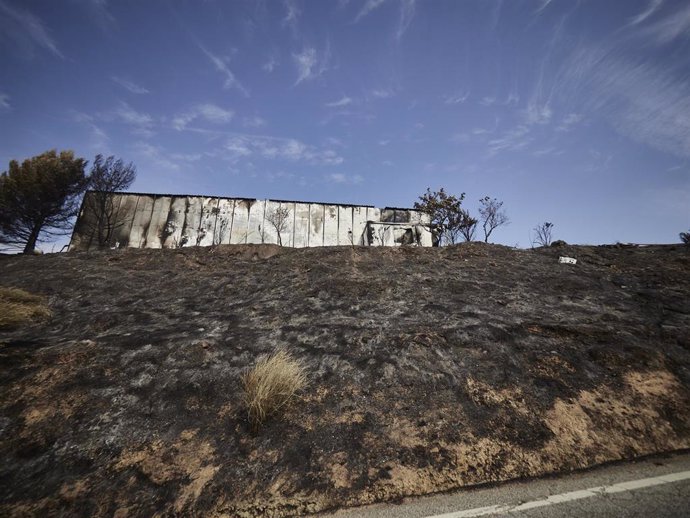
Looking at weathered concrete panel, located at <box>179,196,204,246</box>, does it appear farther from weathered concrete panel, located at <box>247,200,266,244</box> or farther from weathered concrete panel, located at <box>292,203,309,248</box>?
weathered concrete panel, located at <box>292,203,309,248</box>

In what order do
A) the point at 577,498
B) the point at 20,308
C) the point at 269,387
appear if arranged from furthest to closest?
1. the point at 20,308
2. the point at 269,387
3. the point at 577,498

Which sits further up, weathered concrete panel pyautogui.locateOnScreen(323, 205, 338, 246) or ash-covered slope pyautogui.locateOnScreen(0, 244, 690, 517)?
weathered concrete panel pyautogui.locateOnScreen(323, 205, 338, 246)

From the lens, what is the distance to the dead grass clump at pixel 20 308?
6.04 meters

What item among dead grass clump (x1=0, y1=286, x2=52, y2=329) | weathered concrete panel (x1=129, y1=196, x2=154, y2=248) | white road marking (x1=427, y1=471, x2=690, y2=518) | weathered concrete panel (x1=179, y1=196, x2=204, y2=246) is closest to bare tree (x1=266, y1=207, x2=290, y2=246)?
weathered concrete panel (x1=179, y1=196, x2=204, y2=246)

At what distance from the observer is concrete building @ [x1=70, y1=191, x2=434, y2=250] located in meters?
19.6

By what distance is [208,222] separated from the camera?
794 inches

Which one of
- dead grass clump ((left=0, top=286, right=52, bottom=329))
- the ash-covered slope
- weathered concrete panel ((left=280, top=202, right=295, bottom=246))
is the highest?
weathered concrete panel ((left=280, top=202, right=295, bottom=246))

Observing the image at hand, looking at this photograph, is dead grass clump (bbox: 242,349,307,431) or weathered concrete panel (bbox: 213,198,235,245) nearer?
dead grass clump (bbox: 242,349,307,431)

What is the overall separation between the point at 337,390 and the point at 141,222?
20668 mm

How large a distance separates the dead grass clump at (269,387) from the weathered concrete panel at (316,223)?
54.2ft

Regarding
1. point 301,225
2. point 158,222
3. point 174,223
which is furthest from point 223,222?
point 301,225

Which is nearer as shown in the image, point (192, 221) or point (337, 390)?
A: point (337, 390)

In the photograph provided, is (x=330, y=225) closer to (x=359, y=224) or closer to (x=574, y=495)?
(x=359, y=224)

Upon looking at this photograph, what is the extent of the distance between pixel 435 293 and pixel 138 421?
5.88m
